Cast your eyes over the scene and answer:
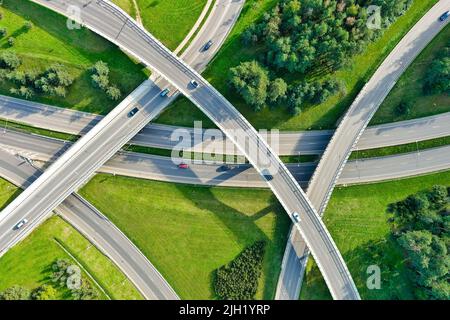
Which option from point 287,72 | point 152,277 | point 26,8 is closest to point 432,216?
point 287,72

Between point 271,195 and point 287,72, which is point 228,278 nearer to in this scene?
point 271,195

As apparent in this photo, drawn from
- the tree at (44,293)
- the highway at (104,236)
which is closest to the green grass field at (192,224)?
the highway at (104,236)

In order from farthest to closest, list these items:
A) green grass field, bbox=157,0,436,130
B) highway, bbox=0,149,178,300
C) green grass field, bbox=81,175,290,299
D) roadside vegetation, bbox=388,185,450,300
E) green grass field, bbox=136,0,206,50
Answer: green grass field, bbox=136,0,206,50, green grass field, bbox=157,0,436,130, green grass field, bbox=81,175,290,299, highway, bbox=0,149,178,300, roadside vegetation, bbox=388,185,450,300

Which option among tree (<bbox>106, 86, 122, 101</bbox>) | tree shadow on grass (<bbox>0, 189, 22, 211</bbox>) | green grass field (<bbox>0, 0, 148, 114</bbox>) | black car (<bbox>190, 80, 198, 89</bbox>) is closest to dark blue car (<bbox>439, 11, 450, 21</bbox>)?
black car (<bbox>190, 80, 198, 89</bbox>)

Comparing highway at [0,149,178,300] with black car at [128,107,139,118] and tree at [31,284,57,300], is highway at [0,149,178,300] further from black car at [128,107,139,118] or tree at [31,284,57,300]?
black car at [128,107,139,118]

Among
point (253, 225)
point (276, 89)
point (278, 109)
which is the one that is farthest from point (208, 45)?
point (253, 225)
